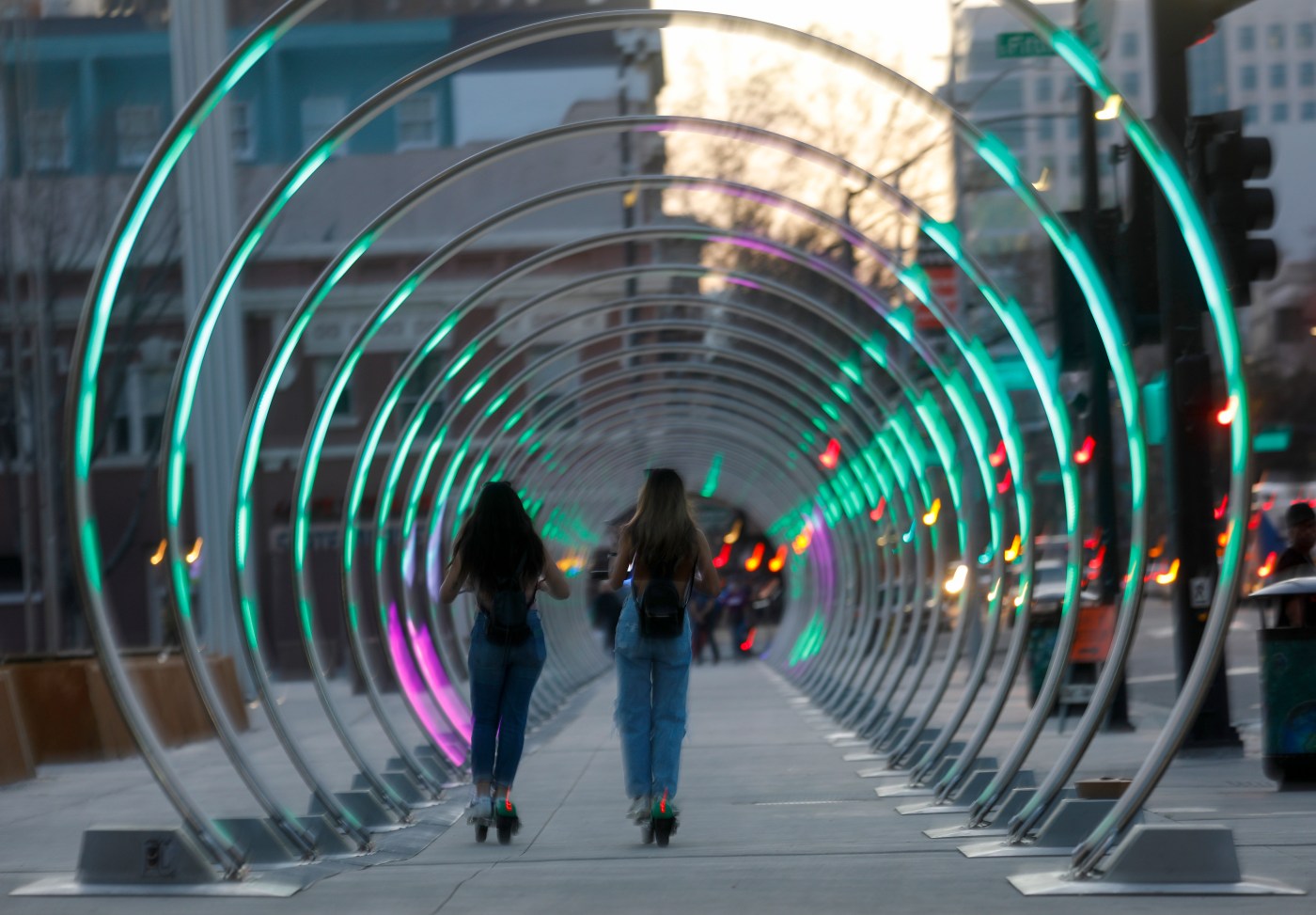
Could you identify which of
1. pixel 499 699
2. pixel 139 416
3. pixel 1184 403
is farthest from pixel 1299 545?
pixel 139 416

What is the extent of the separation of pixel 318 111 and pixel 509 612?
36.0 meters

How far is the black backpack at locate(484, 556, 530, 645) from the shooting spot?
941 cm

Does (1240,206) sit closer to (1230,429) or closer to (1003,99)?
(1230,429)

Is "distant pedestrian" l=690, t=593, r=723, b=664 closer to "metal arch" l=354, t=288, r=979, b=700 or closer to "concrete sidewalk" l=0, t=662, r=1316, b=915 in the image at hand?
"metal arch" l=354, t=288, r=979, b=700

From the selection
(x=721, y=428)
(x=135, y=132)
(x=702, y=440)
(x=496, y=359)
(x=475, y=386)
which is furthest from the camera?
(x=135, y=132)

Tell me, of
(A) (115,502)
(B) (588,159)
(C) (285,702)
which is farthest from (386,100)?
(B) (588,159)

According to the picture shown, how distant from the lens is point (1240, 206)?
11469 mm

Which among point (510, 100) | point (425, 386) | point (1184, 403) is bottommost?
point (1184, 403)

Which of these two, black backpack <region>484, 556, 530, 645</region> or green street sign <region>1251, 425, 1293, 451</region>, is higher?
green street sign <region>1251, 425, 1293, 451</region>

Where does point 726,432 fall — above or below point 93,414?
above

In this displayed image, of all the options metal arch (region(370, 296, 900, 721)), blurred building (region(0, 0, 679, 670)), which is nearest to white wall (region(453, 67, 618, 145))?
blurred building (region(0, 0, 679, 670))

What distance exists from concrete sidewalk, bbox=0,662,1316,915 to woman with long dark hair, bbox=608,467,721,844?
36 cm

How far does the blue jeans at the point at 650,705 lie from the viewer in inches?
361

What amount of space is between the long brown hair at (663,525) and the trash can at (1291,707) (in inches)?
129
